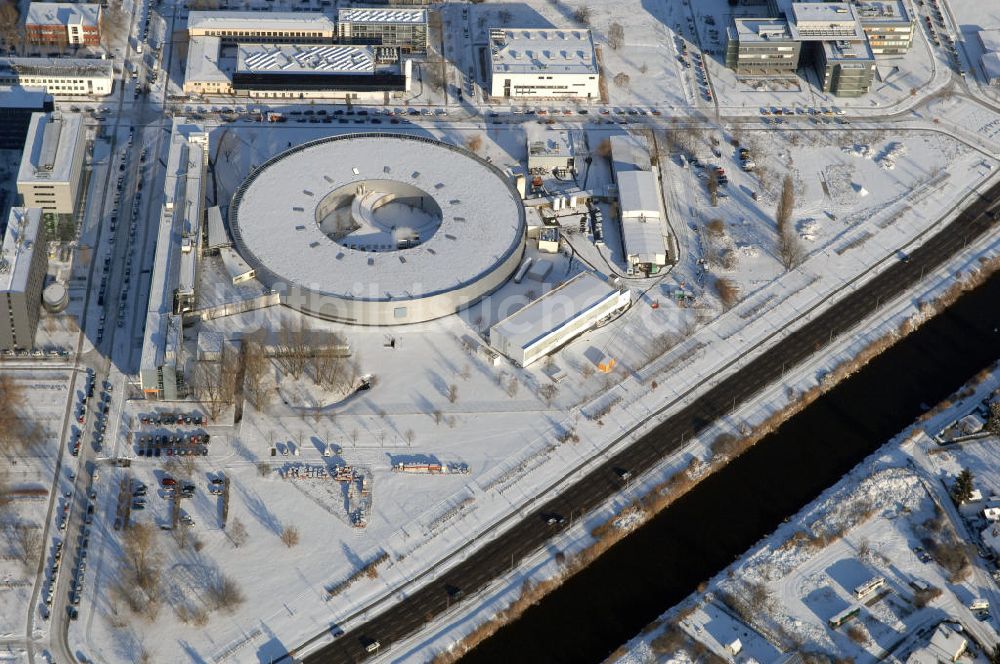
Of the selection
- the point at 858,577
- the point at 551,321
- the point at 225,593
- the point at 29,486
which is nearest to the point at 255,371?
the point at 29,486

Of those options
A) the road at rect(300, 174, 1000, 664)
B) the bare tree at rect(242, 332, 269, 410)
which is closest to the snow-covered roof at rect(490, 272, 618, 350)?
the road at rect(300, 174, 1000, 664)

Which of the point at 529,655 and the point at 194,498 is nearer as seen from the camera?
the point at 529,655

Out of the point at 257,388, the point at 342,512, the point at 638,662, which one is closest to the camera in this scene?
the point at 638,662

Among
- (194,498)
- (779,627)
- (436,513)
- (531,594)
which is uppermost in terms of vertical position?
(194,498)

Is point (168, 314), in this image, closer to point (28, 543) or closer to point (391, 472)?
point (28, 543)

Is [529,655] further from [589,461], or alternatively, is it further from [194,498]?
[194,498]

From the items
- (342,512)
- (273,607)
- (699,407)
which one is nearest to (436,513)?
(342,512)

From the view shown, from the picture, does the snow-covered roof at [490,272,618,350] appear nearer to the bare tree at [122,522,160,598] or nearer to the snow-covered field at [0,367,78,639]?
the bare tree at [122,522,160,598]

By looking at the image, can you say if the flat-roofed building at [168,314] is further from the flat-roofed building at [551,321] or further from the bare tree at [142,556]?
the flat-roofed building at [551,321]
